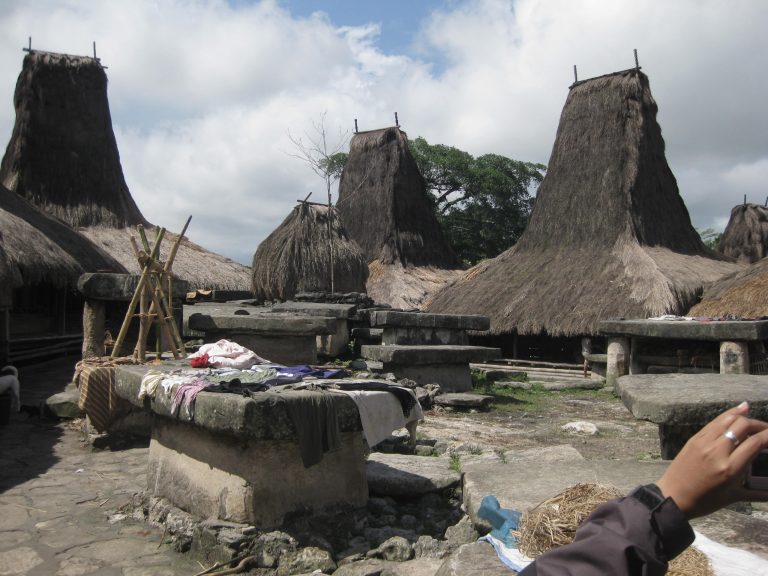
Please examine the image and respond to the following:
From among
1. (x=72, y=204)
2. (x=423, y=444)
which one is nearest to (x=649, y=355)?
(x=423, y=444)

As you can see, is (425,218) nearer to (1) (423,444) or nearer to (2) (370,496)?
(1) (423,444)

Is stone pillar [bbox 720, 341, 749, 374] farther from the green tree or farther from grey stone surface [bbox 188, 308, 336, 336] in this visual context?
the green tree

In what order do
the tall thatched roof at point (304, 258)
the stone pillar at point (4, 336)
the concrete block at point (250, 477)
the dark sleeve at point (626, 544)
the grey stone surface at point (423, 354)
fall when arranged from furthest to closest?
1. the tall thatched roof at point (304, 258)
2. the stone pillar at point (4, 336)
3. the grey stone surface at point (423, 354)
4. the concrete block at point (250, 477)
5. the dark sleeve at point (626, 544)

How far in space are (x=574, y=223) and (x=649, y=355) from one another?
20.1ft

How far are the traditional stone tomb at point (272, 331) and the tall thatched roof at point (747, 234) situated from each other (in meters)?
18.3

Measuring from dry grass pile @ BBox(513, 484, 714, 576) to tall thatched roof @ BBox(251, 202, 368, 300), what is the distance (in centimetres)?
1152

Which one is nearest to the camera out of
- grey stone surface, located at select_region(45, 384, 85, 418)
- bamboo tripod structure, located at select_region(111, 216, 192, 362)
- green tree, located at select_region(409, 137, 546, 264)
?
bamboo tripod structure, located at select_region(111, 216, 192, 362)

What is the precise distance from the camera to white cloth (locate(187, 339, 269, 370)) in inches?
199

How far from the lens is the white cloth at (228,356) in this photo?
505 cm

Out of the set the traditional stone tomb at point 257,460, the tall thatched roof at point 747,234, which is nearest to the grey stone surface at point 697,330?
the traditional stone tomb at point 257,460

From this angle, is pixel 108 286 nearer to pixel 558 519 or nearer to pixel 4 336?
pixel 4 336

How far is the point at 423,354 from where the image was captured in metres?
8.84

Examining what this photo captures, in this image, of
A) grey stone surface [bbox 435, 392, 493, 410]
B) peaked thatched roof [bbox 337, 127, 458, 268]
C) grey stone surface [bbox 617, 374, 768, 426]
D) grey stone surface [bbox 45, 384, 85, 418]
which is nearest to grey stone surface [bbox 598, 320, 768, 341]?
grey stone surface [bbox 435, 392, 493, 410]

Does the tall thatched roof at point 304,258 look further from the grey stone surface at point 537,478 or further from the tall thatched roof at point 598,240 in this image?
the grey stone surface at point 537,478
